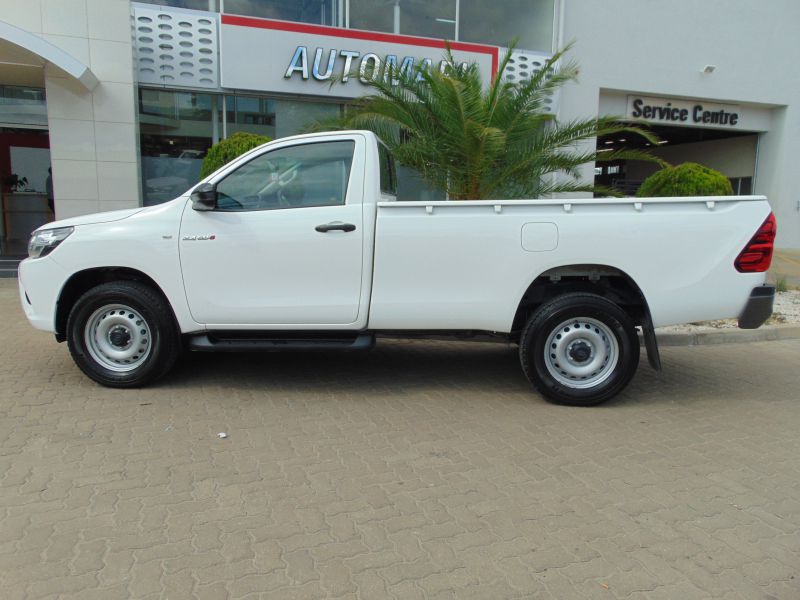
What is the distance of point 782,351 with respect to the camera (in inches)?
280

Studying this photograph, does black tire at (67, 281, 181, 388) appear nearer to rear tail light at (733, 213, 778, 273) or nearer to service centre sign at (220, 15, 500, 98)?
rear tail light at (733, 213, 778, 273)

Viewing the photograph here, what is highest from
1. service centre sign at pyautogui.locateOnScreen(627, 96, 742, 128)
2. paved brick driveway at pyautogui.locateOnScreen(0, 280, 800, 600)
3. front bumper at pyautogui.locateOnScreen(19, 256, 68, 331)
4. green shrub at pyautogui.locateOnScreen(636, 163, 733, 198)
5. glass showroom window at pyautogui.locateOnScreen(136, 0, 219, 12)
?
glass showroom window at pyautogui.locateOnScreen(136, 0, 219, 12)

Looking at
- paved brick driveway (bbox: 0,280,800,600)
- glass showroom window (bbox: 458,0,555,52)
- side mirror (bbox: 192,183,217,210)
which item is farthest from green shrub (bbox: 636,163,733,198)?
side mirror (bbox: 192,183,217,210)

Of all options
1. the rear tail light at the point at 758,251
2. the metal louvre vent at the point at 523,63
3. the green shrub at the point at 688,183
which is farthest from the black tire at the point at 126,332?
the metal louvre vent at the point at 523,63

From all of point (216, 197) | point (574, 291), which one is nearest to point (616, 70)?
point (574, 291)

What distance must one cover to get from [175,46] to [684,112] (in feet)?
44.7

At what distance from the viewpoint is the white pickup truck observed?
4602 millimetres

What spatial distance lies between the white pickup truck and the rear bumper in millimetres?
12

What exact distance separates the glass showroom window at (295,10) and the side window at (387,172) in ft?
29.7

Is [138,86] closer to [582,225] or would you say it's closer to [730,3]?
[582,225]

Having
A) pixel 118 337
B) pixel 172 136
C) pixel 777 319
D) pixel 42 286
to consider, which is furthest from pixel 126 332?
pixel 172 136

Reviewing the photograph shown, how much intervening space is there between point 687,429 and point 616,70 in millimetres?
13816

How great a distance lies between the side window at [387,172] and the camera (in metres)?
5.20

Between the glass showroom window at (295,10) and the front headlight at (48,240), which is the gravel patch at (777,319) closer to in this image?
the front headlight at (48,240)
